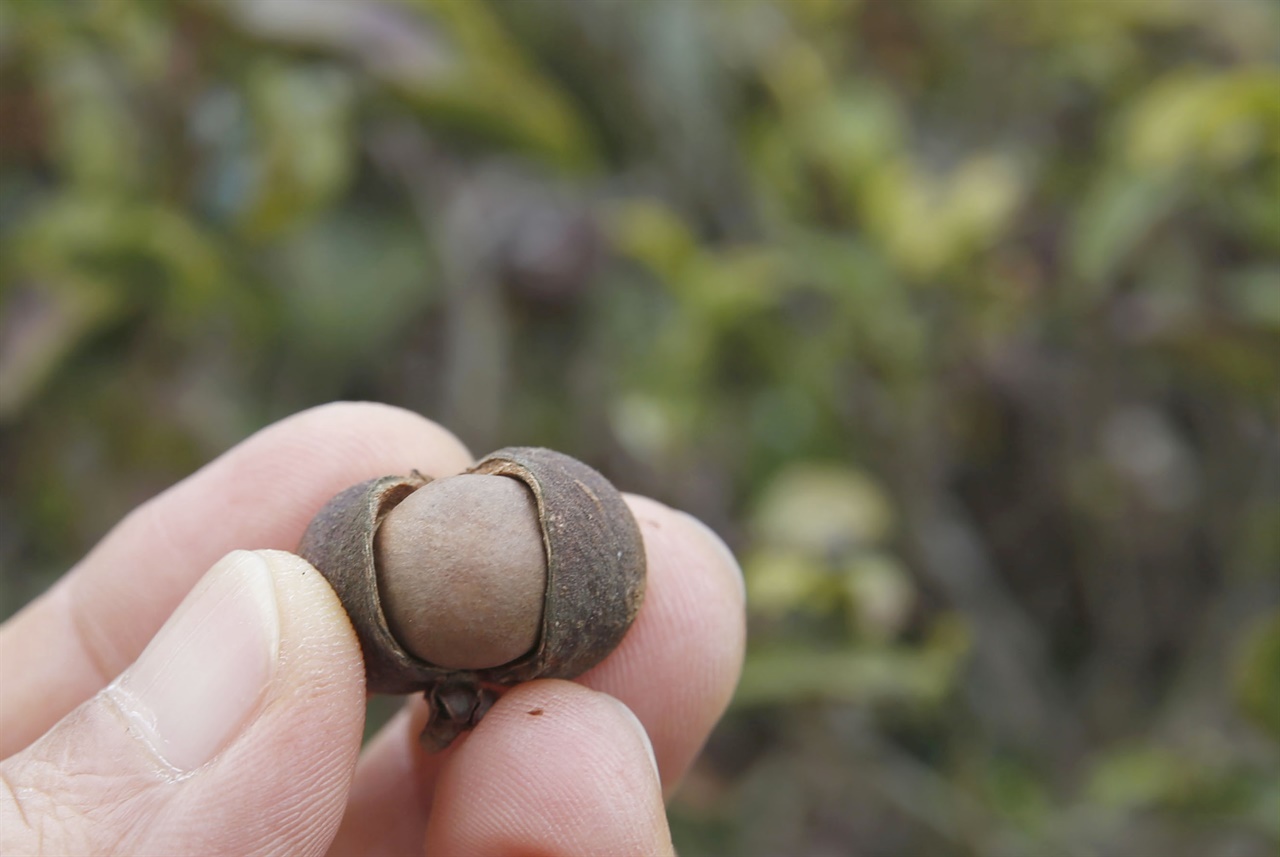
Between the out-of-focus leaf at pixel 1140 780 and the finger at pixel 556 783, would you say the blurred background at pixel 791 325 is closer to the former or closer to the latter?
the out-of-focus leaf at pixel 1140 780

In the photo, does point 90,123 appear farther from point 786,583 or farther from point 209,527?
point 786,583

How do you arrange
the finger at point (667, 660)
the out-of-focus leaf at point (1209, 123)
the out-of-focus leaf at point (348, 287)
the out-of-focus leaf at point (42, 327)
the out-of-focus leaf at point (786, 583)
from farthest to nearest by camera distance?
1. the out-of-focus leaf at point (348, 287)
2. the out-of-focus leaf at point (42, 327)
3. the out-of-focus leaf at point (1209, 123)
4. the out-of-focus leaf at point (786, 583)
5. the finger at point (667, 660)

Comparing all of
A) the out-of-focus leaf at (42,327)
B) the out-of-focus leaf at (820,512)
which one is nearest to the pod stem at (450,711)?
the out-of-focus leaf at (820,512)

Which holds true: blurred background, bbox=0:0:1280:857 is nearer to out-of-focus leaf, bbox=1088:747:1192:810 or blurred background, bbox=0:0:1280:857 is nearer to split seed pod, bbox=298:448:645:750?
out-of-focus leaf, bbox=1088:747:1192:810

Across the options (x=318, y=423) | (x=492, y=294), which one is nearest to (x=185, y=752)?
(x=318, y=423)

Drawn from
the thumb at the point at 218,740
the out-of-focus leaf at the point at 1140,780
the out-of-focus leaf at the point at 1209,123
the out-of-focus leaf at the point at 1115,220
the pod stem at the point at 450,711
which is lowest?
the out-of-focus leaf at the point at 1140,780

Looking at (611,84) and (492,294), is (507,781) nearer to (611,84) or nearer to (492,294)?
(492,294)
